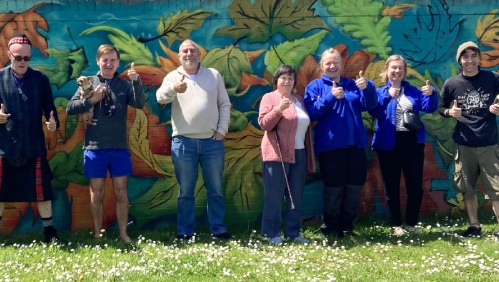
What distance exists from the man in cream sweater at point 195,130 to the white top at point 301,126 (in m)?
0.74

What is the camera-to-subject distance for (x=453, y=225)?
5918 mm

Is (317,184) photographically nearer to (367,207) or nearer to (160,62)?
(367,207)

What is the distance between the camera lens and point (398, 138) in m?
5.50

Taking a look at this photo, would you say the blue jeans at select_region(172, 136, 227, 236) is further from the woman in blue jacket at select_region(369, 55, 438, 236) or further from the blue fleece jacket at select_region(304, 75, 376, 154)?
the woman in blue jacket at select_region(369, 55, 438, 236)

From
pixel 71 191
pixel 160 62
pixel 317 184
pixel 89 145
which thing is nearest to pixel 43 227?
pixel 71 191

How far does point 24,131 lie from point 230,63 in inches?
89.5

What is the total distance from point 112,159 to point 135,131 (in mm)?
685

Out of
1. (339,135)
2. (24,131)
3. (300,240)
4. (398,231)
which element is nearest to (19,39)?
(24,131)

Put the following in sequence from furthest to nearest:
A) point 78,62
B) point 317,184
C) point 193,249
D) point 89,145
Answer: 1. point 317,184
2. point 78,62
3. point 89,145
4. point 193,249

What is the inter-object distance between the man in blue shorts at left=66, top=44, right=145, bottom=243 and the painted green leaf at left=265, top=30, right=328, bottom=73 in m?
1.59

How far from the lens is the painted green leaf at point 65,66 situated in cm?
574

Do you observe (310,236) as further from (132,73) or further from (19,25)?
(19,25)

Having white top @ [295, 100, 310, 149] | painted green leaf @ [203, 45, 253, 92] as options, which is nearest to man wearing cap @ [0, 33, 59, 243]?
painted green leaf @ [203, 45, 253, 92]

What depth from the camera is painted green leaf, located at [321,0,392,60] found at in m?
6.06
